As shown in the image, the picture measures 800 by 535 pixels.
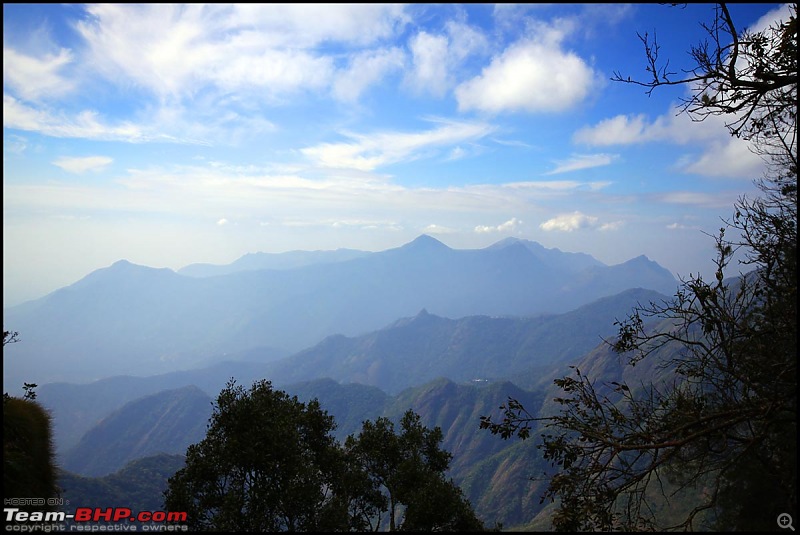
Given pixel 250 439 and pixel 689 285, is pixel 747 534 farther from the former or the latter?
pixel 250 439

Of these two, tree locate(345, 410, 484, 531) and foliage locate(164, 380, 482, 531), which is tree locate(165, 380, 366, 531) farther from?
tree locate(345, 410, 484, 531)

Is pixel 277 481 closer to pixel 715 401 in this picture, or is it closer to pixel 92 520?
pixel 92 520

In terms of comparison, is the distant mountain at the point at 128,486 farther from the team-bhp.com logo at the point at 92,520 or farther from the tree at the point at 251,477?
the tree at the point at 251,477

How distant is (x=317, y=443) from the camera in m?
22.2

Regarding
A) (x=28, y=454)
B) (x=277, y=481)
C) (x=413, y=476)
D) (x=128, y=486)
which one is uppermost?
(x=28, y=454)

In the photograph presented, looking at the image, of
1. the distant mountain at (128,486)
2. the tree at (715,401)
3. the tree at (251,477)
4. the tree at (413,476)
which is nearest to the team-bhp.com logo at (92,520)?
Result: the tree at (251,477)

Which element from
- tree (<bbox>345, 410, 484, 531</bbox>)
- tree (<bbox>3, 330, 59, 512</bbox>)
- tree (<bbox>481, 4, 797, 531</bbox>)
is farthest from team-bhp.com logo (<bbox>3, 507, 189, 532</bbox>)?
tree (<bbox>481, 4, 797, 531</bbox>)

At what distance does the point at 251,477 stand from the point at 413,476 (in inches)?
351

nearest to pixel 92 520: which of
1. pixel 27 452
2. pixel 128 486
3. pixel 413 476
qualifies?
pixel 27 452

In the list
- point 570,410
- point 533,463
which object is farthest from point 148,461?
point 570,410

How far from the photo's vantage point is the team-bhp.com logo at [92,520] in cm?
1245

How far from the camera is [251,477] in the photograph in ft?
53.9

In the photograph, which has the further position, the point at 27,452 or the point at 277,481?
the point at 277,481

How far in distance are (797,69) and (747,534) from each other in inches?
365
